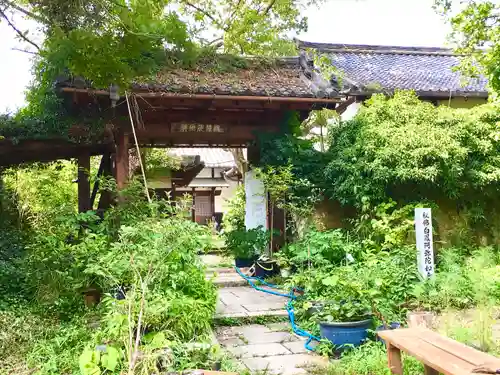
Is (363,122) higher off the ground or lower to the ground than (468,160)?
higher

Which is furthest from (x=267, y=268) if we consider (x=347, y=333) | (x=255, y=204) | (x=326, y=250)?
(x=347, y=333)

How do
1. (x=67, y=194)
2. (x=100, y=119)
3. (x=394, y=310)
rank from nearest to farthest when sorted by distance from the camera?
(x=394, y=310), (x=100, y=119), (x=67, y=194)

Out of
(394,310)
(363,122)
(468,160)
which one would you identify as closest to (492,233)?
(468,160)

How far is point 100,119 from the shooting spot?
27.9 ft

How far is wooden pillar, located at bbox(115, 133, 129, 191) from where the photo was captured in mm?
8633

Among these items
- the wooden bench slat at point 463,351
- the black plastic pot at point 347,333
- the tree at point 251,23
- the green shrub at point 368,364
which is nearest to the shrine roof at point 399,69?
the tree at point 251,23

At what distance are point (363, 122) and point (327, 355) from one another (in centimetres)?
493

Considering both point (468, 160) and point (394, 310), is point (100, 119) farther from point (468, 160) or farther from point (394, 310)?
point (468, 160)

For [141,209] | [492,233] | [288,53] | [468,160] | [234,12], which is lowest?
[492,233]

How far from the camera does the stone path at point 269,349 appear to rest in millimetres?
4836

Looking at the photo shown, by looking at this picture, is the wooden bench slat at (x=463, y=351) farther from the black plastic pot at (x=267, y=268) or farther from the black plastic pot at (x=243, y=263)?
the black plastic pot at (x=243, y=263)

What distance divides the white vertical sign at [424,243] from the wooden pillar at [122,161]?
205 inches

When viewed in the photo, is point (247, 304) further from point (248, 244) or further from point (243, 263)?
point (243, 263)

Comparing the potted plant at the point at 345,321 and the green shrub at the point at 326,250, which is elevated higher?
the green shrub at the point at 326,250
